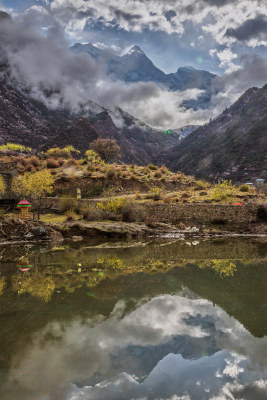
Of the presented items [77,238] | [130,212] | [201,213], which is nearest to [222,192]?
[201,213]

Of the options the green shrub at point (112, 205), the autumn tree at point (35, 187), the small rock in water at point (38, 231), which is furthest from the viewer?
the green shrub at point (112, 205)

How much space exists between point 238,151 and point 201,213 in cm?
7490

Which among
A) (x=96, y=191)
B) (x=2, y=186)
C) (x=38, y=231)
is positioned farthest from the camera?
(x=96, y=191)

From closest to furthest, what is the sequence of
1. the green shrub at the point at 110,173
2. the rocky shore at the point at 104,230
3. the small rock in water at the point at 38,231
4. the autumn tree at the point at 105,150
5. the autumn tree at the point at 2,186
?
1. the rocky shore at the point at 104,230
2. the small rock in water at the point at 38,231
3. the autumn tree at the point at 2,186
4. the green shrub at the point at 110,173
5. the autumn tree at the point at 105,150

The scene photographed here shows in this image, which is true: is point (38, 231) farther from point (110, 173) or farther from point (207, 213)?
point (110, 173)

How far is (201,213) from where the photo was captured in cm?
2809

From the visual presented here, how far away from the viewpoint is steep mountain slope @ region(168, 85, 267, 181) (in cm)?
8534

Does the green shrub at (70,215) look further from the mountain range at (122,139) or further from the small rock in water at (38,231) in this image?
the mountain range at (122,139)

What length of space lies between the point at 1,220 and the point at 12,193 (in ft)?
33.2

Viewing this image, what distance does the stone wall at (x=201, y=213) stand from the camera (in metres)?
28.0

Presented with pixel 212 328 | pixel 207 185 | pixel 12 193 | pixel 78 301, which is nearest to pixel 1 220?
pixel 12 193

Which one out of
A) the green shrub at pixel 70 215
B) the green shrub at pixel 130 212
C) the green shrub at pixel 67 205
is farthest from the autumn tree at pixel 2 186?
the green shrub at pixel 130 212

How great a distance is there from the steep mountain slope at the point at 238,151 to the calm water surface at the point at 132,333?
74817mm

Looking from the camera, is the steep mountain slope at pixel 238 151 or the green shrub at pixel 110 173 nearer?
the green shrub at pixel 110 173
